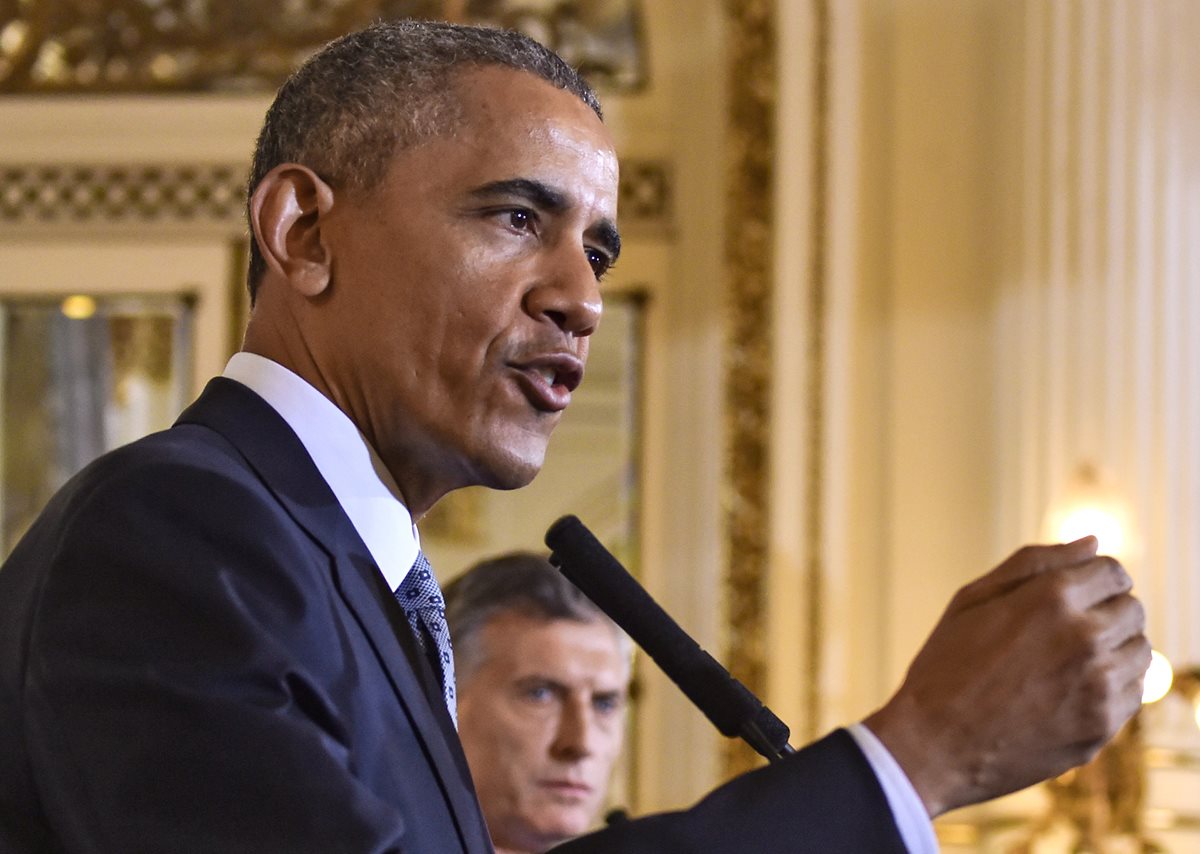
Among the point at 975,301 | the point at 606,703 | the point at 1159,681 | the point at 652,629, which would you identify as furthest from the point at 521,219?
the point at 975,301

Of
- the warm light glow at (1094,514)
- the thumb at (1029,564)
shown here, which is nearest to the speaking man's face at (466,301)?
the thumb at (1029,564)

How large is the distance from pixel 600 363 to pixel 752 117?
1.00 m

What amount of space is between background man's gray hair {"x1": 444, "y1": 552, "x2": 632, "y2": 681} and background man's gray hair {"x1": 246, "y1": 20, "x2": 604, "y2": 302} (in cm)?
154

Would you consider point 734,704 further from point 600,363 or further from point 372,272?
point 600,363

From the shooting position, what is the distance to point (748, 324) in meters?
5.75

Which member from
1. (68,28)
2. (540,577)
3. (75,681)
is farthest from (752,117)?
(75,681)

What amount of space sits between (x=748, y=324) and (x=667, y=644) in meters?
4.54

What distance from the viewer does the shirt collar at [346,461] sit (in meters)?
1.34

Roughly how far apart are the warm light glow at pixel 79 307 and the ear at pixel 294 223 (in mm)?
5230

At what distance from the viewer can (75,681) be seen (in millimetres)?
1034

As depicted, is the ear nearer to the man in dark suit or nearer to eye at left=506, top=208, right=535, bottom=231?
the man in dark suit

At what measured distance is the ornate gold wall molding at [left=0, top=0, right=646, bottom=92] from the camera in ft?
20.6

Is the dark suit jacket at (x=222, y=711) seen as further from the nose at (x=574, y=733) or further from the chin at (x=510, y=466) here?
the nose at (x=574, y=733)

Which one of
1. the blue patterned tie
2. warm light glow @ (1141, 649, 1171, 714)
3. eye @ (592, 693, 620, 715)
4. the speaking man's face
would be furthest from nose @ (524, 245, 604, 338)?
warm light glow @ (1141, 649, 1171, 714)
